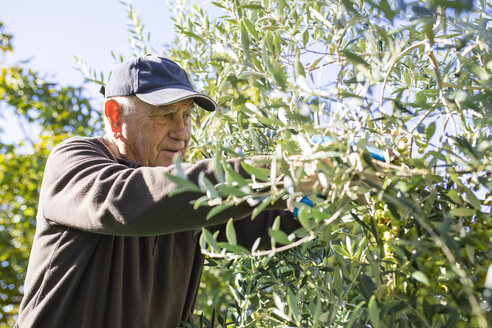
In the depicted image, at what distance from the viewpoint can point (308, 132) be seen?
122 cm

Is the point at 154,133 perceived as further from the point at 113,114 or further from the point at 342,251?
the point at 342,251

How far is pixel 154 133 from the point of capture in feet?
8.00

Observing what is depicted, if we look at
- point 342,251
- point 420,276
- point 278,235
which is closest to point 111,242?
point 342,251

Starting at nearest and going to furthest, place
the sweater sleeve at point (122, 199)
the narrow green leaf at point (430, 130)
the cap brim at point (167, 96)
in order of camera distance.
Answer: the narrow green leaf at point (430, 130), the sweater sleeve at point (122, 199), the cap brim at point (167, 96)

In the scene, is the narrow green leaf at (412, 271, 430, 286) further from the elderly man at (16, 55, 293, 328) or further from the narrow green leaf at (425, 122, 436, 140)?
the elderly man at (16, 55, 293, 328)

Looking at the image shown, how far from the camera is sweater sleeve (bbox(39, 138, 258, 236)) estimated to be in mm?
1456

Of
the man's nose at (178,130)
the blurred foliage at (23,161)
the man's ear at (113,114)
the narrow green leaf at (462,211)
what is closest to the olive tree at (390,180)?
the narrow green leaf at (462,211)

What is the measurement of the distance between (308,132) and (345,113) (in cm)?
9

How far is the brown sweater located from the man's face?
A: 0.35ft

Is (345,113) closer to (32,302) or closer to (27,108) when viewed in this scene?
(32,302)

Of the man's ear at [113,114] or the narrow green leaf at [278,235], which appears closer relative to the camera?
the narrow green leaf at [278,235]

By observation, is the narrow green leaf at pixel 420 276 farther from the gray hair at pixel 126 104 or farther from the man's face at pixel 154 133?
the gray hair at pixel 126 104

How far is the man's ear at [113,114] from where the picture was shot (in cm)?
252

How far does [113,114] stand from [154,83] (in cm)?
28
